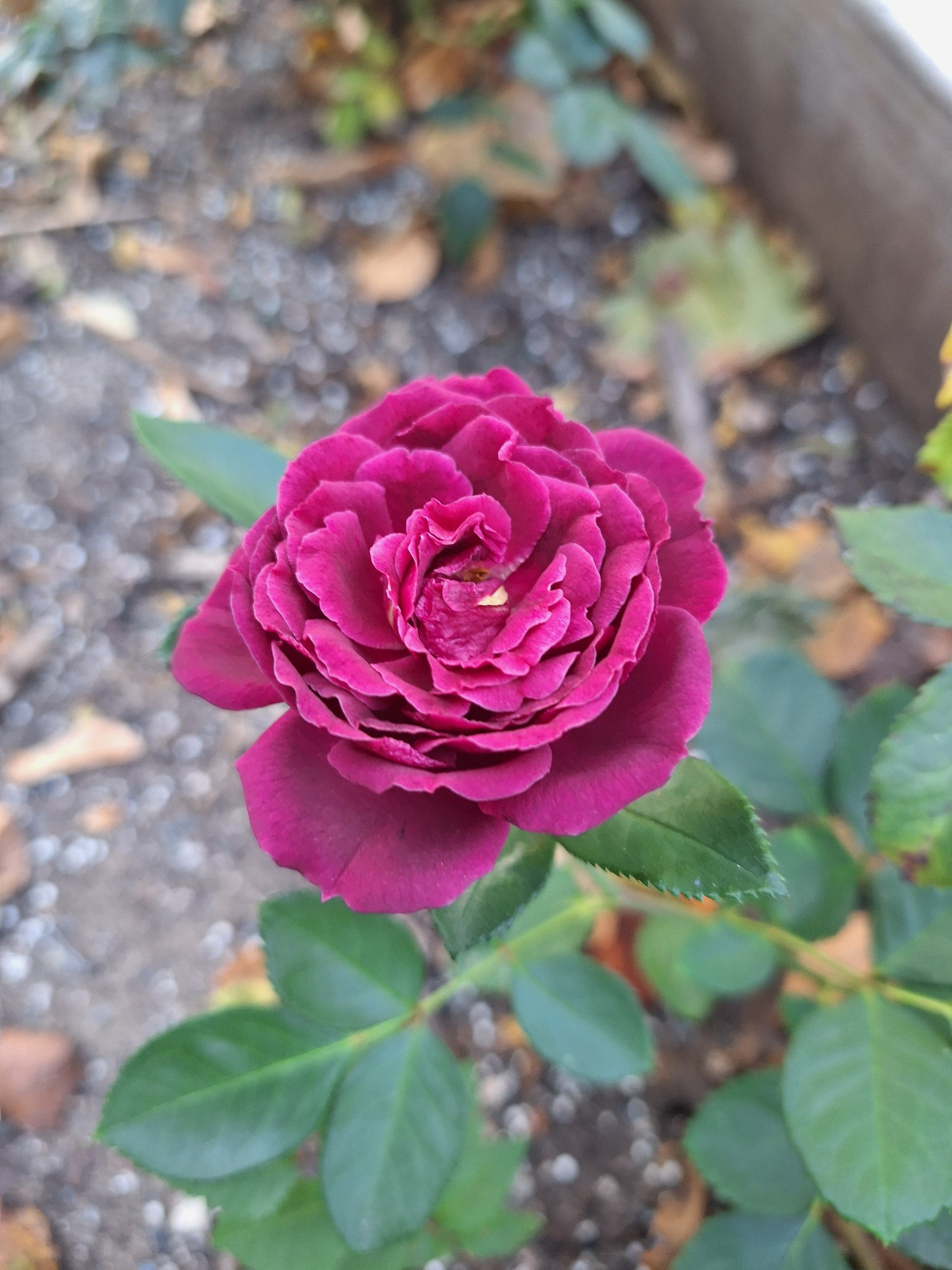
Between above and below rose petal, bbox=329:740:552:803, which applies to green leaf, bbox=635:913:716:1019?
below

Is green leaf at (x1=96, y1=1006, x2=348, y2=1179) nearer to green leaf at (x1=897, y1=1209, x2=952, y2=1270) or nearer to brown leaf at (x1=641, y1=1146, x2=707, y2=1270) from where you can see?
green leaf at (x1=897, y1=1209, x2=952, y2=1270)

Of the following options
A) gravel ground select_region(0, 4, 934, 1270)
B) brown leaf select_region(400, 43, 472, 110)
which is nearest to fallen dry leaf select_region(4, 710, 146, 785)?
gravel ground select_region(0, 4, 934, 1270)

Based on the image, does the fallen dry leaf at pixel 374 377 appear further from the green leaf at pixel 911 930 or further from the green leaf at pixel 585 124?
the green leaf at pixel 911 930

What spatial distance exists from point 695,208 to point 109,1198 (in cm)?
169

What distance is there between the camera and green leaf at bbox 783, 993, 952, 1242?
582 millimetres

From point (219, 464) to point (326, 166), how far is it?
1313 millimetres

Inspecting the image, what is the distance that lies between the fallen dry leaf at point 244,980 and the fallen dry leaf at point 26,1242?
0.83ft

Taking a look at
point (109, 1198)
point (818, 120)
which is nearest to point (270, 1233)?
point (109, 1198)

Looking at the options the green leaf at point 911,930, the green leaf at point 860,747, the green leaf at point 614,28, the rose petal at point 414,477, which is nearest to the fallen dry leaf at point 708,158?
the green leaf at point 614,28

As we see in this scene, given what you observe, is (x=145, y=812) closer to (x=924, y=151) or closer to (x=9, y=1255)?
(x=9, y=1255)

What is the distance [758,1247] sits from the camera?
2.52ft

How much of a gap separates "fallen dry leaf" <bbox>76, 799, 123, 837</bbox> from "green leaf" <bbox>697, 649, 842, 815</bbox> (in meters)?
0.75

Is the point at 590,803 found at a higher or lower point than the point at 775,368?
higher

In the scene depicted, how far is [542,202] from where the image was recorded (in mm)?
1740
